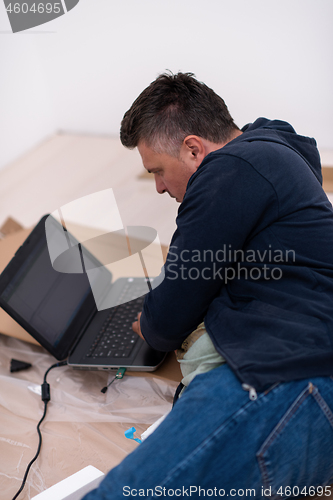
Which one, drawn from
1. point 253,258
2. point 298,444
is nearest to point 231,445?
point 298,444

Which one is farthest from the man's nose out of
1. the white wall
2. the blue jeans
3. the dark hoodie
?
the white wall

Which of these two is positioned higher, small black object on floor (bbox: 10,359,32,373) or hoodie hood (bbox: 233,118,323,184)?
hoodie hood (bbox: 233,118,323,184)

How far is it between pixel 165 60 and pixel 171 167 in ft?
5.25

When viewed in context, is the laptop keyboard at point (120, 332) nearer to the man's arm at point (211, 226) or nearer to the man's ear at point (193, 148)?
the man's arm at point (211, 226)

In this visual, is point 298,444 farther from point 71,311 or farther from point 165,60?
point 165,60

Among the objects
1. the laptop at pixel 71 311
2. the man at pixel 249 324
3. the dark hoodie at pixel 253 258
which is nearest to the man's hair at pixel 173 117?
the man at pixel 249 324

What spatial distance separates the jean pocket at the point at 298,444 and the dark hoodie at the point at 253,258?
0.09 m

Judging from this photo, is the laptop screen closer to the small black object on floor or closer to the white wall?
the small black object on floor

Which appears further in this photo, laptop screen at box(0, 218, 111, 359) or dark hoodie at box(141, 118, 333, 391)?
laptop screen at box(0, 218, 111, 359)

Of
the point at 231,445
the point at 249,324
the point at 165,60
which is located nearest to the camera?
the point at 231,445

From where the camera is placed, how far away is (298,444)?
0.66 meters

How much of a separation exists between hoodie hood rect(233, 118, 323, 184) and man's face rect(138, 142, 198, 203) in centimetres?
15

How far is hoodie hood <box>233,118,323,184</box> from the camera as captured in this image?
2.96 ft

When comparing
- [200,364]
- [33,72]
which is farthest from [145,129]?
[33,72]
